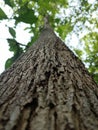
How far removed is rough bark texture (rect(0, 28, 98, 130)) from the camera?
1096 mm

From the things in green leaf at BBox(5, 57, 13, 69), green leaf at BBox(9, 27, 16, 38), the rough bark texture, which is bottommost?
the rough bark texture

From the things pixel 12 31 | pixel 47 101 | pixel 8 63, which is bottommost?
pixel 47 101

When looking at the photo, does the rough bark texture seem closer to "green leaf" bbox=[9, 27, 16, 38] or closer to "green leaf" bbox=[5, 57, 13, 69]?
"green leaf" bbox=[5, 57, 13, 69]

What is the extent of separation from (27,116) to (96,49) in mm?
Result: 7799

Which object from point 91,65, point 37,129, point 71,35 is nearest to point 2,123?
point 37,129

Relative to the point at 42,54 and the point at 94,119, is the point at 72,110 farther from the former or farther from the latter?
the point at 42,54

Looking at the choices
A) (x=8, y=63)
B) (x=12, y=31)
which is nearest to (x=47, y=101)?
(x=8, y=63)

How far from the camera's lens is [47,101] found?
137 centimetres

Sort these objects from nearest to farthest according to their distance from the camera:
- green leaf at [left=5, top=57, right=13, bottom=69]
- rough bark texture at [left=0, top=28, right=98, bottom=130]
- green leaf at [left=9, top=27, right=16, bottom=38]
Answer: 1. rough bark texture at [left=0, top=28, right=98, bottom=130]
2. green leaf at [left=5, top=57, right=13, bottom=69]
3. green leaf at [left=9, top=27, right=16, bottom=38]

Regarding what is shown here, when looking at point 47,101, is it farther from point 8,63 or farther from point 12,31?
point 12,31

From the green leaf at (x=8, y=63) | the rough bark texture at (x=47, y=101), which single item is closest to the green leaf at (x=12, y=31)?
the green leaf at (x=8, y=63)

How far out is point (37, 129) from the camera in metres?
1.00

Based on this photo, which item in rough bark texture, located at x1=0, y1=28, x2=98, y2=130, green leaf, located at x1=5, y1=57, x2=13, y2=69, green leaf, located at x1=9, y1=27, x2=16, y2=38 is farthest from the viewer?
green leaf, located at x1=9, y1=27, x2=16, y2=38

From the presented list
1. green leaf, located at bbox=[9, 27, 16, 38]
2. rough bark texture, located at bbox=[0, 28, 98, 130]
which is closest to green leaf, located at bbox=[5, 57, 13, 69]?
green leaf, located at bbox=[9, 27, 16, 38]
